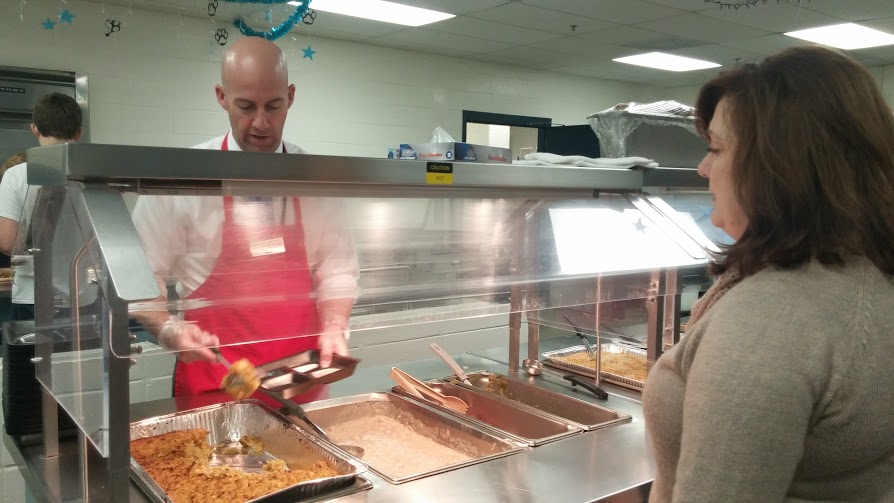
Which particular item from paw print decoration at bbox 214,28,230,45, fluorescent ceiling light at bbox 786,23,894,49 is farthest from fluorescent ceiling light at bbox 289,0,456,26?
fluorescent ceiling light at bbox 786,23,894,49

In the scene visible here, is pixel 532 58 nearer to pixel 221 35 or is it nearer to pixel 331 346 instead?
pixel 221 35

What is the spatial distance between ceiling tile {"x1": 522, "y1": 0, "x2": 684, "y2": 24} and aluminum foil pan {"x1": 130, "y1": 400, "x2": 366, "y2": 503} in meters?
3.46

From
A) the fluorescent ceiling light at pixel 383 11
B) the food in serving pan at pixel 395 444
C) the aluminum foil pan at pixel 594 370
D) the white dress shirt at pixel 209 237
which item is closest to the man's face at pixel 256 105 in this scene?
the white dress shirt at pixel 209 237

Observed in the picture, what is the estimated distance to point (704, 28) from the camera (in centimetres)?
517

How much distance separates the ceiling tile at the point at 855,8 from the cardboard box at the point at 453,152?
12.1 ft

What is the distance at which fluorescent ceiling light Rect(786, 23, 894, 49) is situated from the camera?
527cm

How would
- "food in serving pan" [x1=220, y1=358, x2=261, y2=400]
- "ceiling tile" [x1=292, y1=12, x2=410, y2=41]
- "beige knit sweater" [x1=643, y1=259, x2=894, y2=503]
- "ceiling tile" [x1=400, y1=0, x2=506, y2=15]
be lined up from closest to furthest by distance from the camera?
1. "beige knit sweater" [x1=643, y1=259, x2=894, y2=503]
2. "food in serving pan" [x1=220, y1=358, x2=261, y2=400]
3. "ceiling tile" [x1=400, y1=0, x2=506, y2=15]
4. "ceiling tile" [x1=292, y1=12, x2=410, y2=41]

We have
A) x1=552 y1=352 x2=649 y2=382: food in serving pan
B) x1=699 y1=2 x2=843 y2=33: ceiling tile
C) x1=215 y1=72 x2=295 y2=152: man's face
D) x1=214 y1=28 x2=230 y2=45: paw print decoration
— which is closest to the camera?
x1=215 y1=72 x2=295 y2=152: man's face

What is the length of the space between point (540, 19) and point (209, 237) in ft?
12.9

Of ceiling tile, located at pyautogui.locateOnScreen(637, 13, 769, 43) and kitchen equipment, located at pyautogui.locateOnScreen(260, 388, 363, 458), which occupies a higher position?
ceiling tile, located at pyautogui.locateOnScreen(637, 13, 769, 43)

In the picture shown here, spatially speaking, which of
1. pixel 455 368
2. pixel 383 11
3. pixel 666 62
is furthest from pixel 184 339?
pixel 666 62


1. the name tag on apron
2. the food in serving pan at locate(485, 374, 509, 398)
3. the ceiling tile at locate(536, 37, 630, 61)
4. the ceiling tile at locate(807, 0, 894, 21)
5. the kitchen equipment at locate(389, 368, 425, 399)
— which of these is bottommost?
the food in serving pan at locate(485, 374, 509, 398)

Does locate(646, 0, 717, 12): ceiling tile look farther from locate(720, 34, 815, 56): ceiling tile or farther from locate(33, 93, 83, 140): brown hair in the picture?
locate(33, 93, 83, 140): brown hair

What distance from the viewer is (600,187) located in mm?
1936
